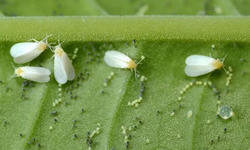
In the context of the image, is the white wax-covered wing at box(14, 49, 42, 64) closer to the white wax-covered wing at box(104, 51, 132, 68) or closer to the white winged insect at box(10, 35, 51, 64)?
the white winged insect at box(10, 35, 51, 64)

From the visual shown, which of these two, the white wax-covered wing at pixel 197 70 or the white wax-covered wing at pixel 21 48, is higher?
the white wax-covered wing at pixel 21 48

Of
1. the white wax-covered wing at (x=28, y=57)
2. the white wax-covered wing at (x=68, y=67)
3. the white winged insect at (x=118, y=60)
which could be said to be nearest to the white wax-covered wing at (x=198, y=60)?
the white winged insect at (x=118, y=60)

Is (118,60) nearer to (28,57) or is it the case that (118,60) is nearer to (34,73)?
(34,73)

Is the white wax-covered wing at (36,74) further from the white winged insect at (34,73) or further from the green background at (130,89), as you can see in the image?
the green background at (130,89)

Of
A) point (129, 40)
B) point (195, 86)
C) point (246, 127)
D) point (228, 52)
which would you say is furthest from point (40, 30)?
point (246, 127)

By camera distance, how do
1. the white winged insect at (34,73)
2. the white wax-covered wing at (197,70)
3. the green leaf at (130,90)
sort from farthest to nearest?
the white wax-covered wing at (197,70)
the white winged insect at (34,73)
the green leaf at (130,90)

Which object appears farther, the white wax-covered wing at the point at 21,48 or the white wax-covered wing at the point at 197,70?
the white wax-covered wing at the point at 197,70

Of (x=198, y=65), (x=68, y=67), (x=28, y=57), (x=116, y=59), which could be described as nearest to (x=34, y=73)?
(x=28, y=57)

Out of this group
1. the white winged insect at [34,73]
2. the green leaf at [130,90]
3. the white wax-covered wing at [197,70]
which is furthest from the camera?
the white wax-covered wing at [197,70]
